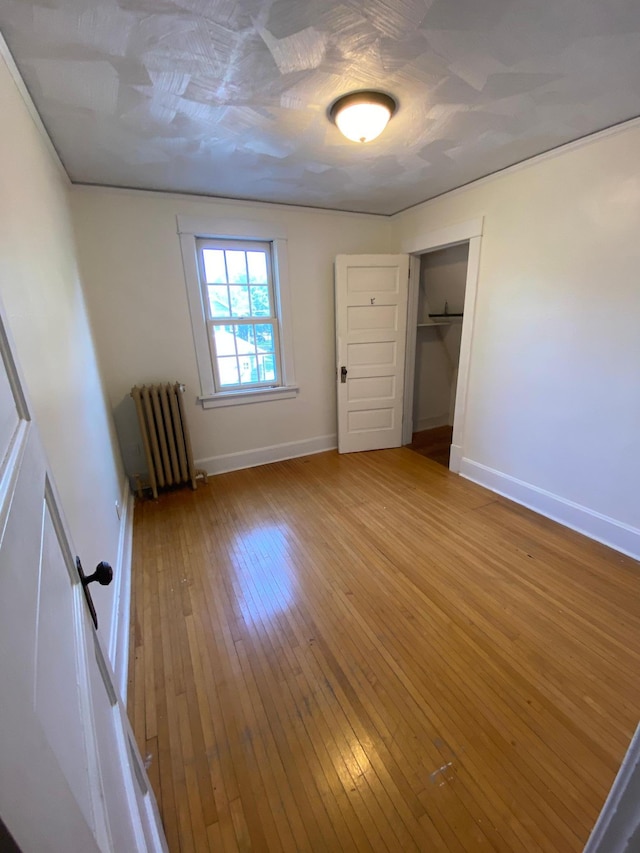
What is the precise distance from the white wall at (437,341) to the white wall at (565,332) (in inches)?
35.4

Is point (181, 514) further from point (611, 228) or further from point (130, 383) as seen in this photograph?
point (611, 228)

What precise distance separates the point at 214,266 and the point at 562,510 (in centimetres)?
352

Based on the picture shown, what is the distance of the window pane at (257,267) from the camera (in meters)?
3.35

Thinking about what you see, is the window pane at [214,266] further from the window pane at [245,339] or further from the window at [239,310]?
the window pane at [245,339]

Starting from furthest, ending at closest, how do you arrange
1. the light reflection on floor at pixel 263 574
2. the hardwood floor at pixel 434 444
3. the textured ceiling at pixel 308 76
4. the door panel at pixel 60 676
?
the hardwood floor at pixel 434 444 → the light reflection on floor at pixel 263 574 → the textured ceiling at pixel 308 76 → the door panel at pixel 60 676

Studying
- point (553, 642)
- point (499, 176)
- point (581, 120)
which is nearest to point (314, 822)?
point (553, 642)

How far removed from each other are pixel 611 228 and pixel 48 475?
2.96 metres

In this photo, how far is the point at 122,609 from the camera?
5.89 feet

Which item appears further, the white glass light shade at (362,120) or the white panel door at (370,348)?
the white panel door at (370,348)

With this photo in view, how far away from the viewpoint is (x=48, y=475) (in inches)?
29.8

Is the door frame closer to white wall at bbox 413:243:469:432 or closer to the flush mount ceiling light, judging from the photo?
white wall at bbox 413:243:469:432

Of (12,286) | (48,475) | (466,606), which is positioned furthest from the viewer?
(466,606)

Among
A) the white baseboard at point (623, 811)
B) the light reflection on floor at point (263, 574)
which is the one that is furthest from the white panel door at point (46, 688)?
the light reflection on floor at point (263, 574)

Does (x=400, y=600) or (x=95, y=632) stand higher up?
(x=95, y=632)
